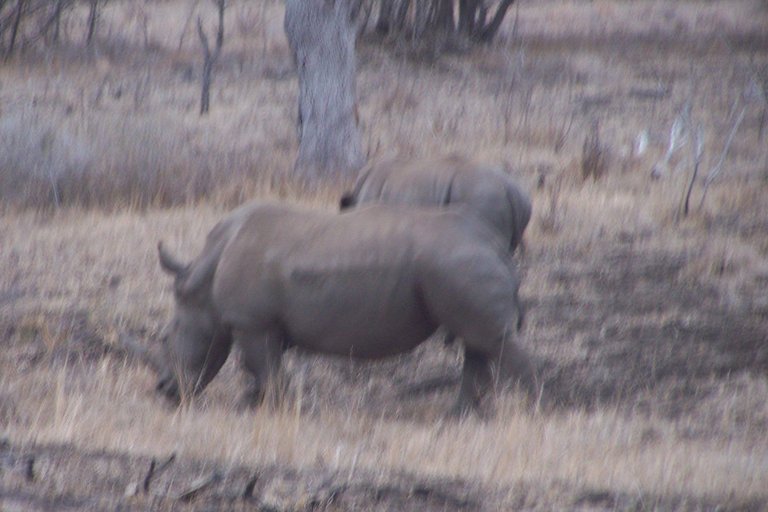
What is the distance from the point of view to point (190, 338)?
723cm

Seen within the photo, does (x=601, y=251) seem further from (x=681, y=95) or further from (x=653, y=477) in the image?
(x=681, y=95)

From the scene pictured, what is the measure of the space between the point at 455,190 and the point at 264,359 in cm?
200

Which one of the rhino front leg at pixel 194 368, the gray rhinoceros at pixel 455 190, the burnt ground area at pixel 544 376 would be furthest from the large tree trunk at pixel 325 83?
the rhino front leg at pixel 194 368

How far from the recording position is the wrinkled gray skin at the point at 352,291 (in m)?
6.55

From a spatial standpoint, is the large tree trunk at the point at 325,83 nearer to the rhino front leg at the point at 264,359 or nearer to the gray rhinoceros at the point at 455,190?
the gray rhinoceros at the point at 455,190

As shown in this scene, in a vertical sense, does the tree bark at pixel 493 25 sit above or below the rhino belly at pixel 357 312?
below

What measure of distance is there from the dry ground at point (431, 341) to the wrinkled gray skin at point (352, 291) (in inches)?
14.7

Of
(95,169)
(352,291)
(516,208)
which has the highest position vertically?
(516,208)

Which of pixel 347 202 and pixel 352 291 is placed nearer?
pixel 352 291

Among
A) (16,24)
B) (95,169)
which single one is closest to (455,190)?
(95,169)

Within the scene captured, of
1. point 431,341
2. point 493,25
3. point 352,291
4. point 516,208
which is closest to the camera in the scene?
point 352,291

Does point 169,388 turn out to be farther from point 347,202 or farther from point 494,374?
point 494,374

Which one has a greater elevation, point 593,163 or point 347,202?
point 347,202

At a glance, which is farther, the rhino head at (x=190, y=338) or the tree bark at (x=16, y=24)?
the tree bark at (x=16, y=24)
